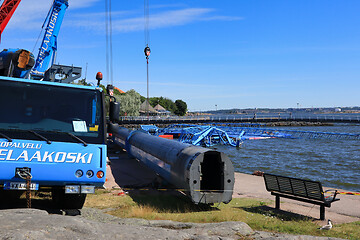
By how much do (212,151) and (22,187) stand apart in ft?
20.8

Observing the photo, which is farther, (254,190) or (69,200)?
(254,190)

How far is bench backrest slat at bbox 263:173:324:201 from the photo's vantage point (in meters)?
10.9

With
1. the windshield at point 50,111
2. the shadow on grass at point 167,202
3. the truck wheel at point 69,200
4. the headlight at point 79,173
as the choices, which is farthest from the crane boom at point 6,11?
the headlight at point 79,173

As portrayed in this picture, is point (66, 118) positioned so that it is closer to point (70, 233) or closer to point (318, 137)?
point (70, 233)

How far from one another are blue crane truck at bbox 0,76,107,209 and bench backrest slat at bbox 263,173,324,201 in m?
A: 6.89

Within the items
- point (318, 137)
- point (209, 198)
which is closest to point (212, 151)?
point (209, 198)

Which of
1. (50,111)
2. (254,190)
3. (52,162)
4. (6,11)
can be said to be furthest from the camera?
(6,11)

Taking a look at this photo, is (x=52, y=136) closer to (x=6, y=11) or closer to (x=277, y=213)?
(x=277, y=213)

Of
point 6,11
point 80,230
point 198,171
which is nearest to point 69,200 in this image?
point 80,230

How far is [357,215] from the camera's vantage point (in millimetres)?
11969

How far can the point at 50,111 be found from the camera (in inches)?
310

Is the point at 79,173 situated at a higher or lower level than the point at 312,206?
higher

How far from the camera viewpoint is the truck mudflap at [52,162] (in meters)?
7.04

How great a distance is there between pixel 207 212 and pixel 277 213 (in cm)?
240
